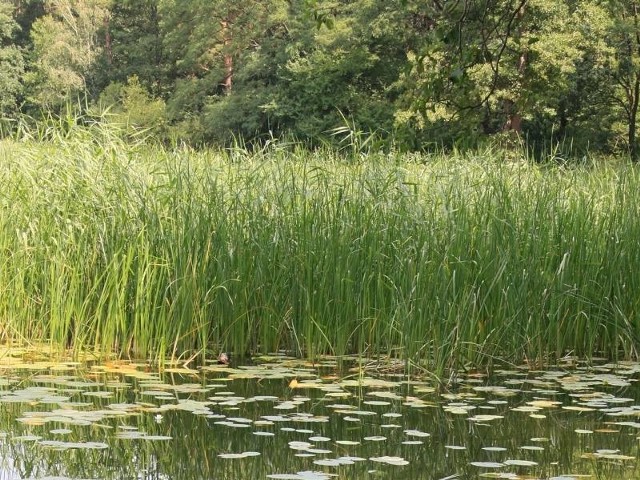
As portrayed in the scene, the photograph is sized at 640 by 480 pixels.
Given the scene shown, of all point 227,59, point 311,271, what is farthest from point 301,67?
point 311,271

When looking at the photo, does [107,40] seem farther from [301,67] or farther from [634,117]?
[634,117]

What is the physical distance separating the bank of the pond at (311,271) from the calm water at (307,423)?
0.97 feet

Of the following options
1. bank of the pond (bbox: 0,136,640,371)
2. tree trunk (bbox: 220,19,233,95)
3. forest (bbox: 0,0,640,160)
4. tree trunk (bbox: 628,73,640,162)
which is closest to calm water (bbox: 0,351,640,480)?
bank of the pond (bbox: 0,136,640,371)

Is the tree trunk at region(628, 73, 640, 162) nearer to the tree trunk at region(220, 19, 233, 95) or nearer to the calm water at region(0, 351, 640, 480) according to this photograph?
the tree trunk at region(220, 19, 233, 95)

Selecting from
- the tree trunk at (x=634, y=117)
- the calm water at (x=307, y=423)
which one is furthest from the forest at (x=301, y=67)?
the calm water at (x=307, y=423)

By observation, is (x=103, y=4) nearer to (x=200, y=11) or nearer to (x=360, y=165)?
(x=200, y=11)

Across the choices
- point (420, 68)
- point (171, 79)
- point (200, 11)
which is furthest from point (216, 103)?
point (420, 68)

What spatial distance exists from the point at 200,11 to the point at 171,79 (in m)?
7.16

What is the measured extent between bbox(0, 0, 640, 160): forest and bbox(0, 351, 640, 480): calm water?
1060 cm

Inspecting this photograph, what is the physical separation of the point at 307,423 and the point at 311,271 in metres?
1.74

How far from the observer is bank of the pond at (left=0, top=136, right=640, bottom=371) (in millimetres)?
5668

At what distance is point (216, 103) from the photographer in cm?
4097

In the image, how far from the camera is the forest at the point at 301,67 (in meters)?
27.8

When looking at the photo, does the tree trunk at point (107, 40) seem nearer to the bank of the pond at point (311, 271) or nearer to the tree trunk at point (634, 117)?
the tree trunk at point (634, 117)
